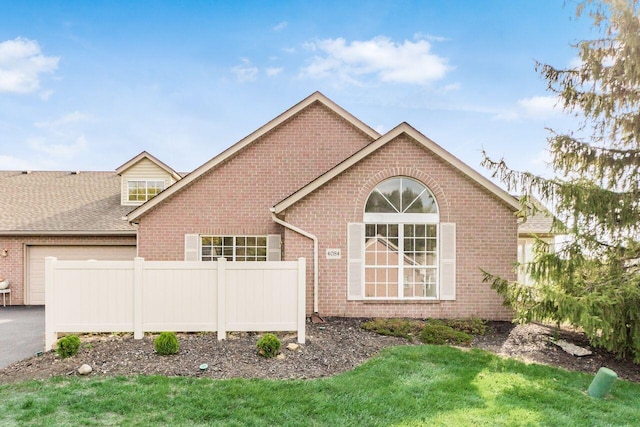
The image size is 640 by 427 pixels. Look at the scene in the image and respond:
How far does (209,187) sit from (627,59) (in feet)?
34.7

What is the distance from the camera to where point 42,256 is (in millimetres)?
14555

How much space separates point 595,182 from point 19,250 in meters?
18.0

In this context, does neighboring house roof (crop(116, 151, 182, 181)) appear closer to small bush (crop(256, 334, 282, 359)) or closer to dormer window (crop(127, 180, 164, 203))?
dormer window (crop(127, 180, 164, 203))

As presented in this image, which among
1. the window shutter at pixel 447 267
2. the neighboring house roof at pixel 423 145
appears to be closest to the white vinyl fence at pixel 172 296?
the neighboring house roof at pixel 423 145

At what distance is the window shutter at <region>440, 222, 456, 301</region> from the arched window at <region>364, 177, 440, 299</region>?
0.15m

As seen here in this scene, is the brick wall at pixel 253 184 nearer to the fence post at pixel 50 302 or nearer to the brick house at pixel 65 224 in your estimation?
the brick house at pixel 65 224

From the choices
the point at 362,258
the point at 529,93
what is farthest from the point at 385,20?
the point at 362,258

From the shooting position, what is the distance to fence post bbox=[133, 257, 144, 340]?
290 inches

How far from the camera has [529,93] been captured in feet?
32.1

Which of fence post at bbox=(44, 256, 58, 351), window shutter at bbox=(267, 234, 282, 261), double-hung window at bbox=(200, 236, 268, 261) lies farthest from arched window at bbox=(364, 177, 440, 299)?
fence post at bbox=(44, 256, 58, 351)

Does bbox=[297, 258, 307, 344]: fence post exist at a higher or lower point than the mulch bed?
higher

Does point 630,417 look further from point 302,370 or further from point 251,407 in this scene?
point 251,407

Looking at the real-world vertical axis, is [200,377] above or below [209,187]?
below

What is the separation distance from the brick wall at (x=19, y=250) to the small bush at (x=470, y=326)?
12.2 meters
